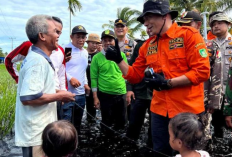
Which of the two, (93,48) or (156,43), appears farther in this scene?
(93,48)

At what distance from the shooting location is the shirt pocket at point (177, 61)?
2.19 meters

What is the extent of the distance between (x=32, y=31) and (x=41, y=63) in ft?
1.03

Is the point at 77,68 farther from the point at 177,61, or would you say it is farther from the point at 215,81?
the point at 177,61

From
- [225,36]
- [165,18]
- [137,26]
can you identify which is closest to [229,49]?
[225,36]

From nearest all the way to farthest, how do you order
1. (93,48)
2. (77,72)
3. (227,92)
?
(227,92)
(77,72)
(93,48)

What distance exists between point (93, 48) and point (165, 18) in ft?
12.3

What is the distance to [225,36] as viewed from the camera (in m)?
4.02

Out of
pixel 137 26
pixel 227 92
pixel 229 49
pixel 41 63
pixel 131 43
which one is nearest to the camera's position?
pixel 41 63

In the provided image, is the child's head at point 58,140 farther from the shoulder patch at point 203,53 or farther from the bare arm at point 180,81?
the shoulder patch at point 203,53

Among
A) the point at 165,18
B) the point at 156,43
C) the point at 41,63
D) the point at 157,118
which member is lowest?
the point at 157,118

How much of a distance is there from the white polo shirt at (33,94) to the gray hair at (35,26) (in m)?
0.11

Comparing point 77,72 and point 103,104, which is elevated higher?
point 77,72

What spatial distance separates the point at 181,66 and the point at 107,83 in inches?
96.7

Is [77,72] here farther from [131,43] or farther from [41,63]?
[41,63]
